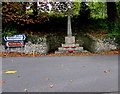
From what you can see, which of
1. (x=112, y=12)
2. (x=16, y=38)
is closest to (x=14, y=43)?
(x=16, y=38)

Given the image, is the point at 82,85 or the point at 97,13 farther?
the point at 97,13

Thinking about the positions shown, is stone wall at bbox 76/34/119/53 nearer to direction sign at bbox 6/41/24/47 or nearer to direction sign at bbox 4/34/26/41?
direction sign at bbox 4/34/26/41

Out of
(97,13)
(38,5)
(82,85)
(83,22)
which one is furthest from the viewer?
A: (97,13)

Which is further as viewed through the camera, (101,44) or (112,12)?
(112,12)

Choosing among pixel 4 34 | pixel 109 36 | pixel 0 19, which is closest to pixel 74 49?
pixel 109 36

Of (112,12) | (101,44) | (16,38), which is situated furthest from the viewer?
(112,12)

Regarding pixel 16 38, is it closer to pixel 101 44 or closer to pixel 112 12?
pixel 101 44

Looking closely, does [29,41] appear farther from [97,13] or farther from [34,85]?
[97,13]

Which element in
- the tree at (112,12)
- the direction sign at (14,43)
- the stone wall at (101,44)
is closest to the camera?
the direction sign at (14,43)

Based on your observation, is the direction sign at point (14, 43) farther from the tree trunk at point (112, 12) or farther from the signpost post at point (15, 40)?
the tree trunk at point (112, 12)

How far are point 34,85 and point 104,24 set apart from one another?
38.2 ft

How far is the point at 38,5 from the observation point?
12945mm

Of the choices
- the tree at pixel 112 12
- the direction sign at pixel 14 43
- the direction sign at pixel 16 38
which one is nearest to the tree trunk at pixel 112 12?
the tree at pixel 112 12

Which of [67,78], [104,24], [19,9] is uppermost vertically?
[19,9]
